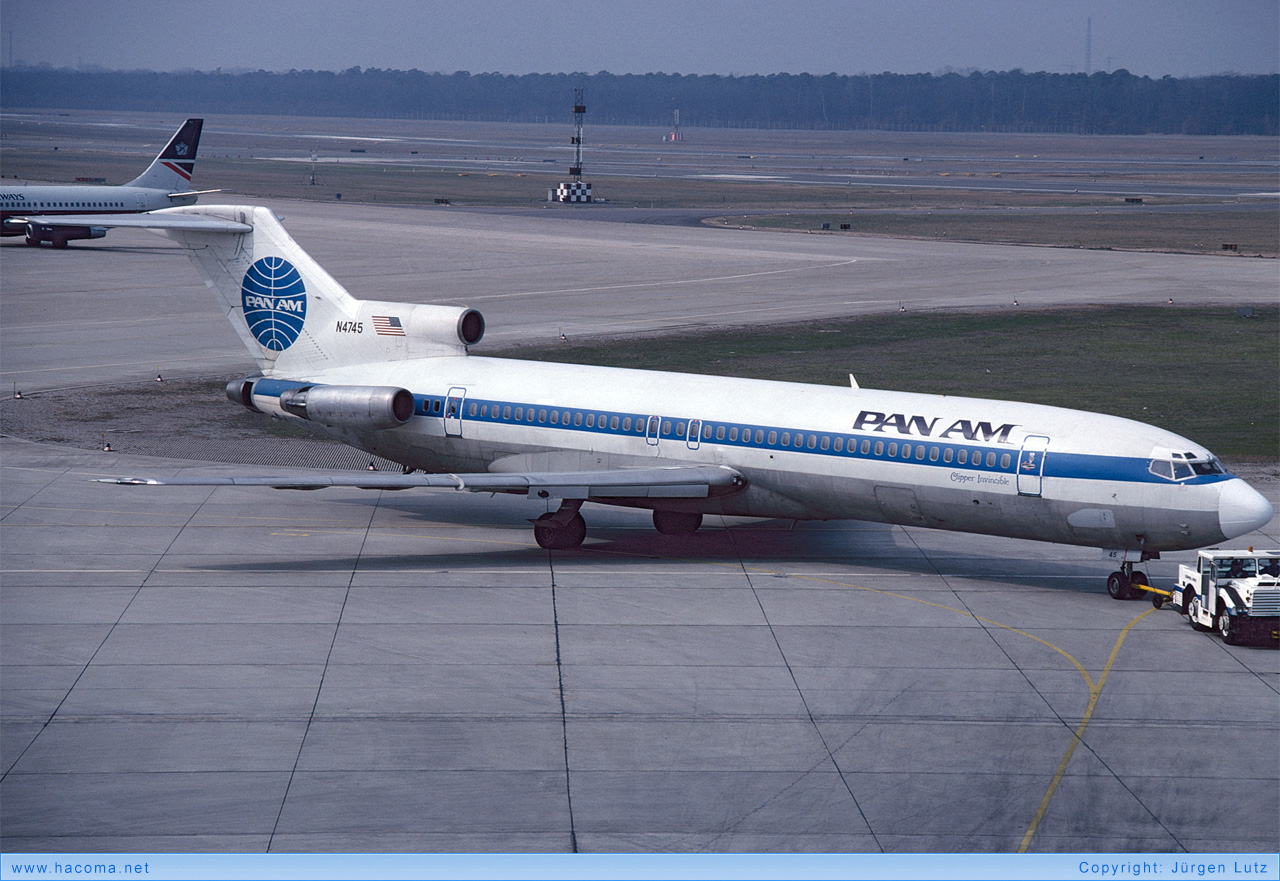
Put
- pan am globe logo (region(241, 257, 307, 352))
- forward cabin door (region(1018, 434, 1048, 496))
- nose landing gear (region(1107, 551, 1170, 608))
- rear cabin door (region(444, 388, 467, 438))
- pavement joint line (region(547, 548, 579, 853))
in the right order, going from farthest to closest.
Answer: pan am globe logo (region(241, 257, 307, 352)) < rear cabin door (region(444, 388, 467, 438)) < nose landing gear (region(1107, 551, 1170, 608)) < forward cabin door (region(1018, 434, 1048, 496)) < pavement joint line (region(547, 548, 579, 853))

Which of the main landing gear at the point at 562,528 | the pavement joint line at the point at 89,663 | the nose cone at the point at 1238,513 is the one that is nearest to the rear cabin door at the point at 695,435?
the main landing gear at the point at 562,528

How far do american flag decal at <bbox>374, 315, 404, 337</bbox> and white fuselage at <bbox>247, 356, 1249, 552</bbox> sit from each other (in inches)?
26.6

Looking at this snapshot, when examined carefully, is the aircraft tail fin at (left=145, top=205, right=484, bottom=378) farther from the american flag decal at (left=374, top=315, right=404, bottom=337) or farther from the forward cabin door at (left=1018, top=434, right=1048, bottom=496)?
the forward cabin door at (left=1018, top=434, right=1048, bottom=496)

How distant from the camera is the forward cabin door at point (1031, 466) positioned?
24.0 metres

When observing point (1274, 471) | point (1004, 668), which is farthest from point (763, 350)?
point (1004, 668)

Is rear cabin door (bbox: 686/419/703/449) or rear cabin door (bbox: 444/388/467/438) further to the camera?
rear cabin door (bbox: 444/388/467/438)

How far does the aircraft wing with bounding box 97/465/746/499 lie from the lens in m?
26.2

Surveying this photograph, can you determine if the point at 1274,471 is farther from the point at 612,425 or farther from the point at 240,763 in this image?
the point at 240,763

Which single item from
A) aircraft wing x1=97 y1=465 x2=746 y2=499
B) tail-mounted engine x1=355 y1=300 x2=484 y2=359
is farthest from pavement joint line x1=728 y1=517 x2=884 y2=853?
tail-mounted engine x1=355 y1=300 x2=484 y2=359

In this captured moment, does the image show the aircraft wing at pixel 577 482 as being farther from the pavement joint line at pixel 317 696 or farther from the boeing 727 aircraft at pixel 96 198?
the boeing 727 aircraft at pixel 96 198

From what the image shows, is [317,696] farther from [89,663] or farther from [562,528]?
[562,528]

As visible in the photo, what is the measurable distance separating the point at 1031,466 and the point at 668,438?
7056mm

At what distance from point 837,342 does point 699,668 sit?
3435 centimetres

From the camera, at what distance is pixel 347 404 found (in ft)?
96.0
